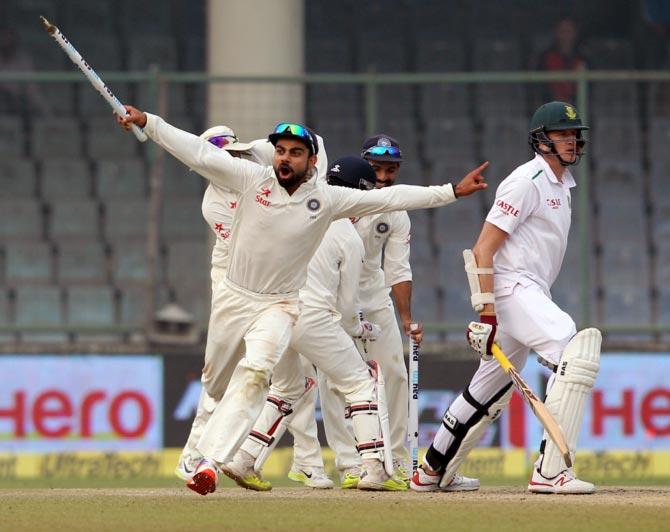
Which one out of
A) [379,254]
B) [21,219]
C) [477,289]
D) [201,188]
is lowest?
[477,289]

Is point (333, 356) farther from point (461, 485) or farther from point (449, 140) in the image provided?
point (449, 140)

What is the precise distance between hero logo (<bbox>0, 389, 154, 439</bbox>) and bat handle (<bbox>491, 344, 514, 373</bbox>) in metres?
5.21

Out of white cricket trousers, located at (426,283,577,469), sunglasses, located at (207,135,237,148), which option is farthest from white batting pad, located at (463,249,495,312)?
sunglasses, located at (207,135,237,148)

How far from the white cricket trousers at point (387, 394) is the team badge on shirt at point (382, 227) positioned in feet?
1.54

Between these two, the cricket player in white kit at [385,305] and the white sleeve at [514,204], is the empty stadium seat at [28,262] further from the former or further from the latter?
the white sleeve at [514,204]

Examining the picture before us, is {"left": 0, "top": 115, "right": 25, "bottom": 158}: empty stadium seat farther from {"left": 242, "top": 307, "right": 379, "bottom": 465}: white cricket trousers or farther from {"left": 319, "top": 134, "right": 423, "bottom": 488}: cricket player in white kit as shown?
{"left": 242, "top": 307, "right": 379, "bottom": 465}: white cricket trousers

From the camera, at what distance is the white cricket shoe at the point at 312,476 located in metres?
10.4

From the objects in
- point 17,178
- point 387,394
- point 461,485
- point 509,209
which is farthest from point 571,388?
point 17,178

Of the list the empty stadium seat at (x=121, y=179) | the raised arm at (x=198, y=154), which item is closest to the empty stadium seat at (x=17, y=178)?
the empty stadium seat at (x=121, y=179)

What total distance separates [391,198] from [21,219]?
283 inches

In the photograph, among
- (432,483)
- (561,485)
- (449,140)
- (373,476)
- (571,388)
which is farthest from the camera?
(449,140)

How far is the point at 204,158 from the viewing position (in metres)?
8.71

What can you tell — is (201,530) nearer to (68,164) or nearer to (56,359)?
(56,359)

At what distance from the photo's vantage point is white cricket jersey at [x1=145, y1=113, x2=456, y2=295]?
8859 millimetres
